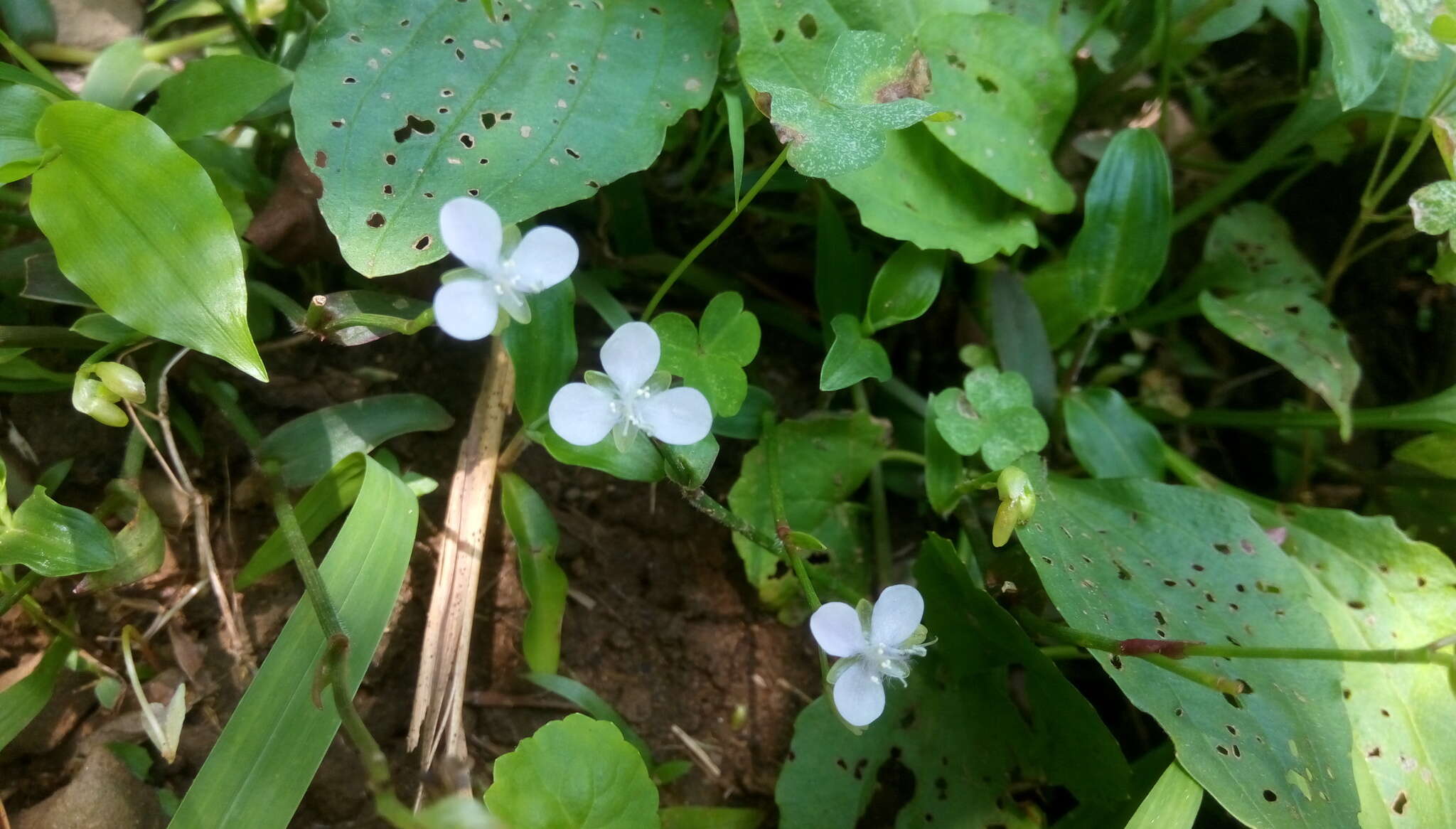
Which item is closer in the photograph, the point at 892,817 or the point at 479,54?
the point at 479,54

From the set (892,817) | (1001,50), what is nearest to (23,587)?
(892,817)

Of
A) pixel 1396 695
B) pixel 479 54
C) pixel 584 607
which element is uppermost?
pixel 479 54

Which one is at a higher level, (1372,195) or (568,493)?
(1372,195)

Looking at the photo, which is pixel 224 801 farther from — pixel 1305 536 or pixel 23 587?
pixel 1305 536

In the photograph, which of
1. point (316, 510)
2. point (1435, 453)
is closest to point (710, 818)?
point (316, 510)

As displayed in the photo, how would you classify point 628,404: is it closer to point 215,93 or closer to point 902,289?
point 902,289
